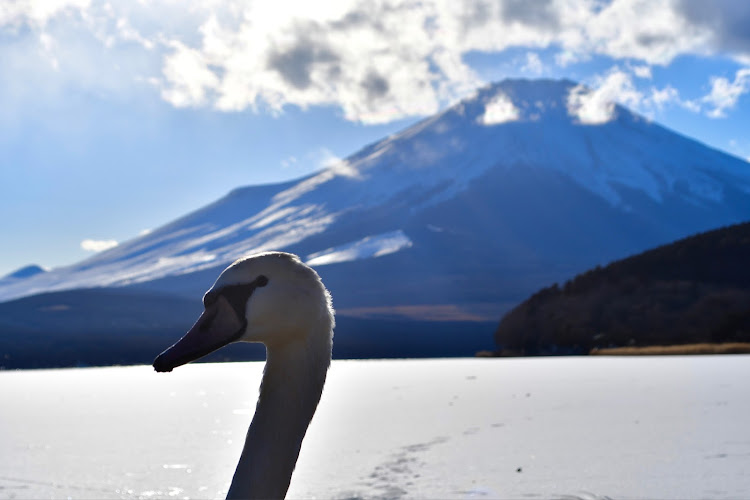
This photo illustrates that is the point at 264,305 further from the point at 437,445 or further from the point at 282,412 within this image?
the point at 437,445

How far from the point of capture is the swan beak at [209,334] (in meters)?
4.13

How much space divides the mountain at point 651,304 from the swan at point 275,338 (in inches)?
2089

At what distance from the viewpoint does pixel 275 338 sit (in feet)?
15.2

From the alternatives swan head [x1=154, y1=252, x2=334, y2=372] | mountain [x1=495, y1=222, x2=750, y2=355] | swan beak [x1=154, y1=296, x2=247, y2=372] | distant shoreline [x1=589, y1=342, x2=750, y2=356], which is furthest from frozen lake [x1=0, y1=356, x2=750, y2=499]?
mountain [x1=495, y1=222, x2=750, y2=355]

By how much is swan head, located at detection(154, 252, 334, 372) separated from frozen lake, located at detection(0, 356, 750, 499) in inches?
238

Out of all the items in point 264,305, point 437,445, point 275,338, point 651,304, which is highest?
point 651,304

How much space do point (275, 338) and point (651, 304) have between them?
2338 inches

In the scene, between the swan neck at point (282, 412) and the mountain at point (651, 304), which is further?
the mountain at point (651, 304)

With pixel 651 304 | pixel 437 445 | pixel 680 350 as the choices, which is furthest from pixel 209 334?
pixel 651 304

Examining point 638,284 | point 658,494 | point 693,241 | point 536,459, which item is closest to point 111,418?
point 536,459

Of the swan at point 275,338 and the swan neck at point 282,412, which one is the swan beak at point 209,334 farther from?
the swan neck at point 282,412

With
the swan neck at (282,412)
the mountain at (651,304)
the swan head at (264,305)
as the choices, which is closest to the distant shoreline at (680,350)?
the mountain at (651,304)

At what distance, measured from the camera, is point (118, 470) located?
12.8 meters

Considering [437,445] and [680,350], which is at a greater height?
[680,350]
